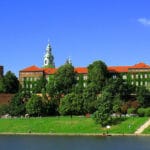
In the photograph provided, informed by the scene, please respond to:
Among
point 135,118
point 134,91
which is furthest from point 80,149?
point 134,91

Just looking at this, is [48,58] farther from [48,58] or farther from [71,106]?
[71,106]

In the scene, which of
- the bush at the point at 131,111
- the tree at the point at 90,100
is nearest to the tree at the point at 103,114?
the tree at the point at 90,100

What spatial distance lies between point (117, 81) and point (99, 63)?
1045 cm

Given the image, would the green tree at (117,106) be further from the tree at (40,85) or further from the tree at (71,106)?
the tree at (40,85)

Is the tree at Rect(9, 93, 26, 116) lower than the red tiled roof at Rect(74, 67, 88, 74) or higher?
lower

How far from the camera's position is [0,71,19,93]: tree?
117 metres

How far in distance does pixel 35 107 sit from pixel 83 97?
8397 mm

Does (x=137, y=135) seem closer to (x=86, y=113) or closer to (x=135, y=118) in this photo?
→ (x=135, y=118)

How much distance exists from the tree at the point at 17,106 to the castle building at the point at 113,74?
23769 mm

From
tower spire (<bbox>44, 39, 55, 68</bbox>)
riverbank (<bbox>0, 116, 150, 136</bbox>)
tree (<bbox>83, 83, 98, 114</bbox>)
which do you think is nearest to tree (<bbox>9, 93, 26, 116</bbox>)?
riverbank (<bbox>0, 116, 150, 136</bbox>)

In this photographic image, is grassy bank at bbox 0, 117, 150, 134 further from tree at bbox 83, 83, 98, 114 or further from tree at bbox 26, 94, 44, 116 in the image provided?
tree at bbox 83, 83, 98, 114

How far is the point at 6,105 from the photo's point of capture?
Answer: 9869 cm

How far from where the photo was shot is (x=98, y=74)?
10688cm

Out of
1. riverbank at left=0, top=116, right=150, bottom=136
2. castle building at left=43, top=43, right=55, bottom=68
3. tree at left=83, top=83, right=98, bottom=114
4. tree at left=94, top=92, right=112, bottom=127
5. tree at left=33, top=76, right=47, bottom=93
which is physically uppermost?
castle building at left=43, top=43, right=55, bottom=68
